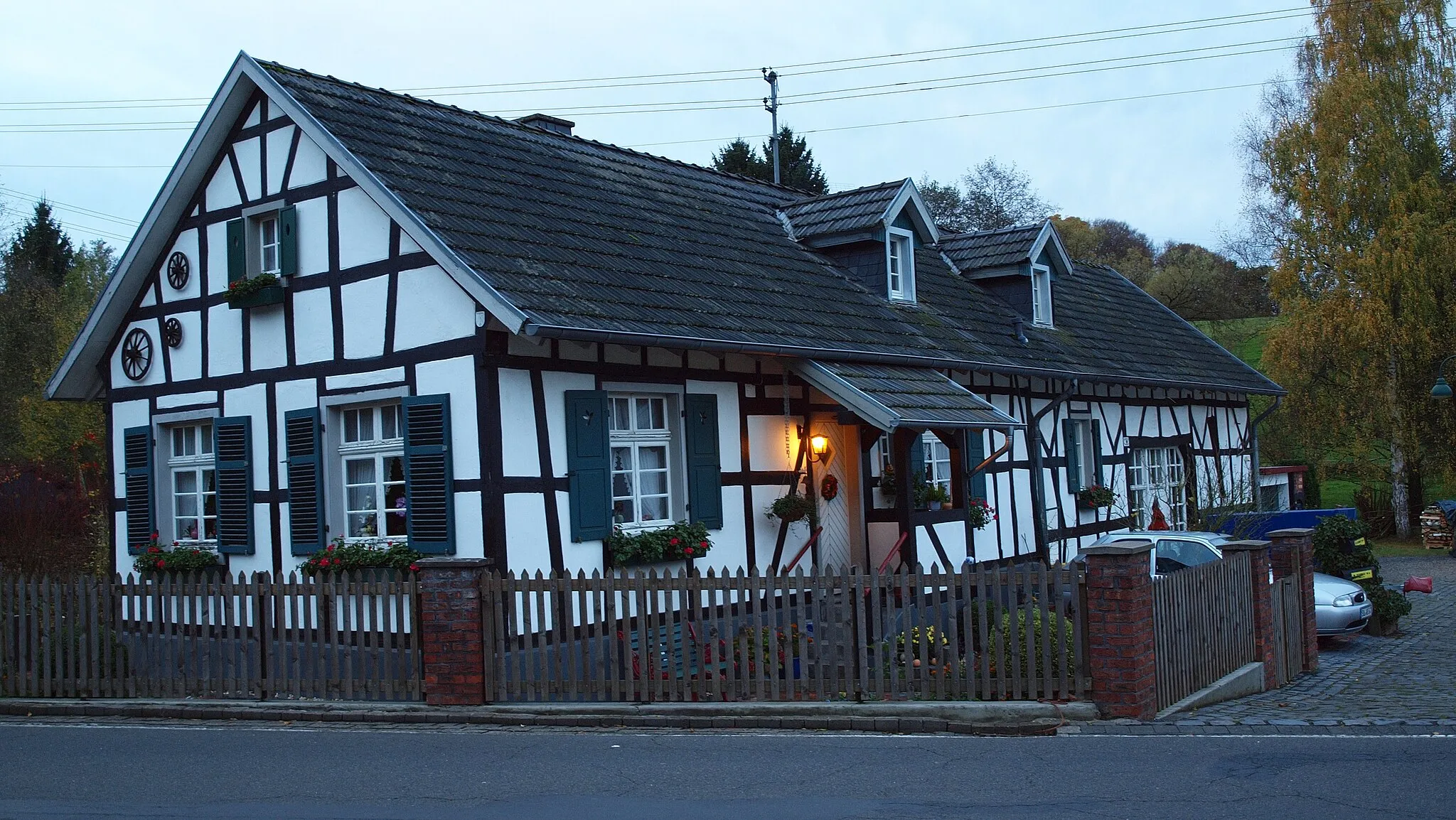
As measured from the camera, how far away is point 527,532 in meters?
12.6

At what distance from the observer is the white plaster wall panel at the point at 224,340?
50.0 feet

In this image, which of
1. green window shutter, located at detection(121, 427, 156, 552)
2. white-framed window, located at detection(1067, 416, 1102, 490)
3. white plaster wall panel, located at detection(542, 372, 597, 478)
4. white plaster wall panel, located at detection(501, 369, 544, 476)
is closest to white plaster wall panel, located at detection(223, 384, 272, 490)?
green window shutter, located at detection(121, 427, 156, 552)

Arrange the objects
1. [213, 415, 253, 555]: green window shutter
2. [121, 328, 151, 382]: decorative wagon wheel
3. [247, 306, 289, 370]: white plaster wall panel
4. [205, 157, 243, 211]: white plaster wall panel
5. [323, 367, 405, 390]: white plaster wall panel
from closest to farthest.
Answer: [323, 367, 405, 390]: white plaster wall panel < [247, 306, 289, 370]: white plaster wall panel < [213, 415, 253, 555]: green window shutter < [205, 157, 243, 211]: white plaster wall panel < [121, 328, 151, 382]: decorative wagon wheel

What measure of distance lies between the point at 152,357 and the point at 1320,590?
14634 millimetres

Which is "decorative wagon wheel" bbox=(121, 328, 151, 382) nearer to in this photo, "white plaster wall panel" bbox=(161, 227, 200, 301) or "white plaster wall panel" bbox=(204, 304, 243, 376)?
"white plaster wall panel" bbox=(161, 227, 200, 301)

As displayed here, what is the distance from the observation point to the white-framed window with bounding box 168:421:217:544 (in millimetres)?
15852

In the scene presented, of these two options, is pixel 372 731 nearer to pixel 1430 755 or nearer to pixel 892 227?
pixel 1430 755

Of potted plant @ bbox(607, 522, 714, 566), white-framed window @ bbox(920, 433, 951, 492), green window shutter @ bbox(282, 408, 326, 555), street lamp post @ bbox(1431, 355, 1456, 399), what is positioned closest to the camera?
potted plant @ bbox(607, 522, 714, 566)

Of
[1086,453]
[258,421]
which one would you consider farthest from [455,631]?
[1086,453]

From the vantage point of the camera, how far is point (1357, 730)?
9.74 meters

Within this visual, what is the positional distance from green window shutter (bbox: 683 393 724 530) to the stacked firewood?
925 inches

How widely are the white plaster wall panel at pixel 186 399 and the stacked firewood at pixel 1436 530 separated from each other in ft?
90.7

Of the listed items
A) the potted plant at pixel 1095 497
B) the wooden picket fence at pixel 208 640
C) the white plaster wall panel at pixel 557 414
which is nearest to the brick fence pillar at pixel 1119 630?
the white plaster wall panel at pixel 557 414

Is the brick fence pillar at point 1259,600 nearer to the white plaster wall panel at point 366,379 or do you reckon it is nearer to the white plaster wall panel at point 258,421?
the white plaster wall panel at point 366,379
